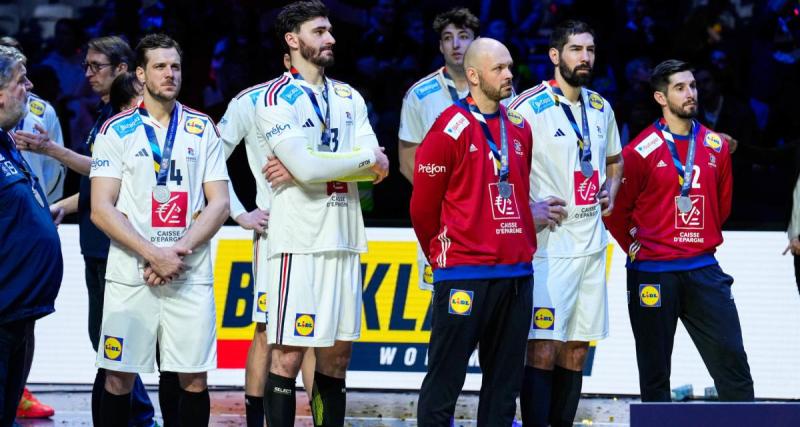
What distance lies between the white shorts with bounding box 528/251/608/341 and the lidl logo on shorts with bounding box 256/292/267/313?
4.56 ft

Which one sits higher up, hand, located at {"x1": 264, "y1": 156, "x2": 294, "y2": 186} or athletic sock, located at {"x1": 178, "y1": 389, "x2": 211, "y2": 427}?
hand, located at {"x1": 264, "y1": 156, "x2": 294, "y2": 186}

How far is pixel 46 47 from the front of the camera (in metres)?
11.1

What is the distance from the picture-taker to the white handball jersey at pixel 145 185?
579cm

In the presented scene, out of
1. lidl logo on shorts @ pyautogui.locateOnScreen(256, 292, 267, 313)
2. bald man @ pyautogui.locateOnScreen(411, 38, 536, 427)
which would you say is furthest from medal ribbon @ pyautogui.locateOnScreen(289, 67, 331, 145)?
lidl logo on shorts @ pyautogui.locateOnScreen(256, 292, 267, 313)

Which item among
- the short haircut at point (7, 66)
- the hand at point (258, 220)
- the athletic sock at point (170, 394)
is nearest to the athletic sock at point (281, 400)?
the athletic sock at point (170, 394)

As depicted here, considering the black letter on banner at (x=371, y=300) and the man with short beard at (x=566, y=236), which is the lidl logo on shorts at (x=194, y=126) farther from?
the black letter on banner at (x=371, y=300)

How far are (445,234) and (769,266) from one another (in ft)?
11.9

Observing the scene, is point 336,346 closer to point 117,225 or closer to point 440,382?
point 440,382

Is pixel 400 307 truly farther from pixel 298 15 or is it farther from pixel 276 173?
pixel 298 15

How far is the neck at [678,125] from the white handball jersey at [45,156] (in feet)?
11.7

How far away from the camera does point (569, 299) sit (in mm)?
6340

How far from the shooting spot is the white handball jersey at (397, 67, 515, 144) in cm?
708

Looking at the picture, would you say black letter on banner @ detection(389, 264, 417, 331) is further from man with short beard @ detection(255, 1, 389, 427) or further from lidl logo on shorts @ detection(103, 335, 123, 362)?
lidl logo on shorts @ detection(103, 335, 123, 362)

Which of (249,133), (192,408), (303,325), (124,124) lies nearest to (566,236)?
(303,325)
